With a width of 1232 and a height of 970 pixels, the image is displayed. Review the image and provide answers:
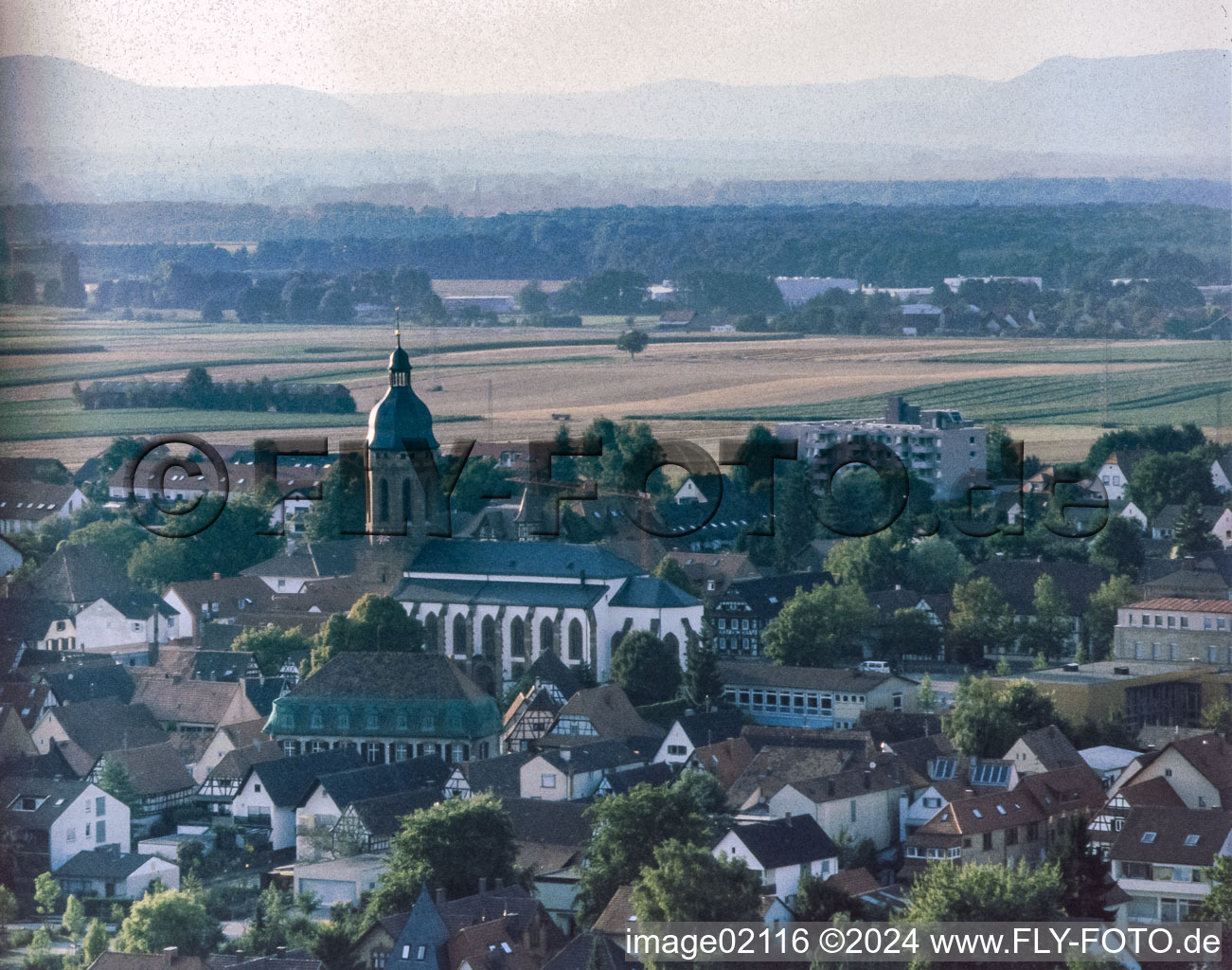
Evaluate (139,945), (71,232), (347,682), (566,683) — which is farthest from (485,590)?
(139,945)

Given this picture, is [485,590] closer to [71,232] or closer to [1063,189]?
[71,232]

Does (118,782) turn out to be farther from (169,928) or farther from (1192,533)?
(1192,533)

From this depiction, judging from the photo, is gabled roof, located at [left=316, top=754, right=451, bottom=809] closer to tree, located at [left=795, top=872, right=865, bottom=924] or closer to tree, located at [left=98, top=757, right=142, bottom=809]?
tree, located at [left=98, top=757, right=142, bottom=809]

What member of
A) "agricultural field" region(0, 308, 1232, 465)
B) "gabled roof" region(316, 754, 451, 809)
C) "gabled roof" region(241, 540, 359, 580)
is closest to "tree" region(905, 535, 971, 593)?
"gabled roof" region(241, 540, 359, 580)

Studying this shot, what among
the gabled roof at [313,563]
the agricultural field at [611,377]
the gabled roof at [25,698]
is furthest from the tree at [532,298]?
the gabled roof at [25,698]

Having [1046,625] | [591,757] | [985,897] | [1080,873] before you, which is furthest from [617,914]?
[1046,625]

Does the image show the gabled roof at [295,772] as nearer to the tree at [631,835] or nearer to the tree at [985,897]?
the tree at [631,835]
